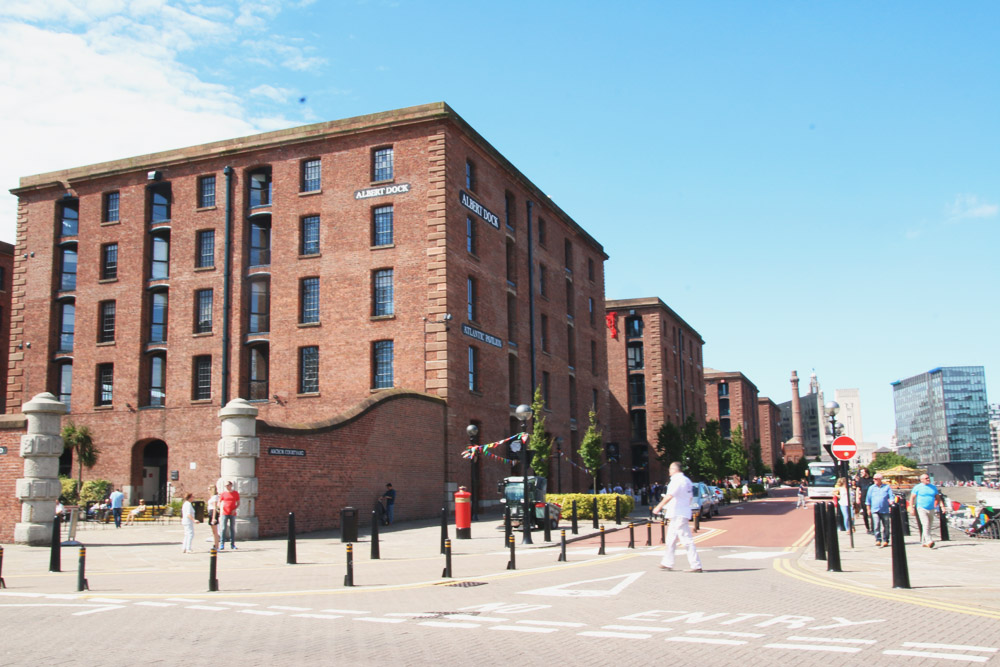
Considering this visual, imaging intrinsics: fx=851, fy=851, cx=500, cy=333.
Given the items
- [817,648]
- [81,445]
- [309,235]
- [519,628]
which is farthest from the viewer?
[81,445]

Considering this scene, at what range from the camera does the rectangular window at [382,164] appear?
119 feet

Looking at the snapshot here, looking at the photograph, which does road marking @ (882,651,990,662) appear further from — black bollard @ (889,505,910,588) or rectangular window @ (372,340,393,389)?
rectangular window @ (372,340,393,389)

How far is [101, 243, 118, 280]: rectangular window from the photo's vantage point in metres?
40.4

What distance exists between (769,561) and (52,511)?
1757 cm

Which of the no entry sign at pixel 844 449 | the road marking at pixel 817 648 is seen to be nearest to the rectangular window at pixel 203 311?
the no entry sign at pixel 844 449

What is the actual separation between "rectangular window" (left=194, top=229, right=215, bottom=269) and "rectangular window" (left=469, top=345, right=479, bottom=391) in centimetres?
1269

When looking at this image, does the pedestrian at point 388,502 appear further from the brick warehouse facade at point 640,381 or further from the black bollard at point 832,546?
the brick warehouse facade at point 640,381

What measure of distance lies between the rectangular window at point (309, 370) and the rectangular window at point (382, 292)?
11.1 ft

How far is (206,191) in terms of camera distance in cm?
3934

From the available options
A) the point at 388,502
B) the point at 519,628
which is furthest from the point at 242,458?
the point at 519,628

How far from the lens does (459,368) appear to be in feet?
113

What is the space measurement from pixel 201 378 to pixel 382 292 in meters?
9.69

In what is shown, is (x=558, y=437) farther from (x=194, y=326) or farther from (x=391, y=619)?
(x=391, y=619)

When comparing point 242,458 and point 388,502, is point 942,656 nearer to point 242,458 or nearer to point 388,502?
point 242,458
